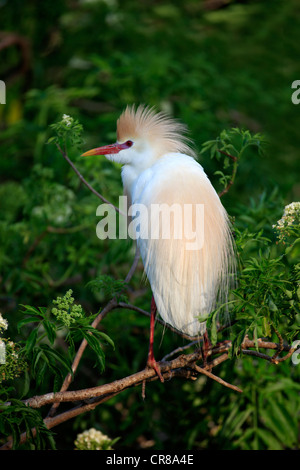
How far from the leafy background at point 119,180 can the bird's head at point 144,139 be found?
1.02 ft

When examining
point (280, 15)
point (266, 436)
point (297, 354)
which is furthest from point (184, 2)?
point (297, 354)

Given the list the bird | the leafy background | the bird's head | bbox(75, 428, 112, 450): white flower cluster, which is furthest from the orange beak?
bbox(75, 428, 112, 450): white flower cluster

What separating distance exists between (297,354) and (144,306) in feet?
3.16

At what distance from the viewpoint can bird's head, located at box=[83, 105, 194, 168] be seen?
177 cm

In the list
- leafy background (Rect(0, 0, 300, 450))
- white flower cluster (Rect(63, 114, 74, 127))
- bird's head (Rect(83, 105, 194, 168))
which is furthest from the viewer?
leafy background (Rect(0, 0, 300, 450))

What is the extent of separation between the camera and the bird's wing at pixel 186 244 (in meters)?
1.53

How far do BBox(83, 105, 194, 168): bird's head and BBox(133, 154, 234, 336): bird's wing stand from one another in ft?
0.60

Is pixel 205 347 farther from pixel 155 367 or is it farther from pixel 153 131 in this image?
pixel 153 131

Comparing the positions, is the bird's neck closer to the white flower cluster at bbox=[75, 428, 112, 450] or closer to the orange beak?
the orange beak

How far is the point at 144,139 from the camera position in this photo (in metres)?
1.78

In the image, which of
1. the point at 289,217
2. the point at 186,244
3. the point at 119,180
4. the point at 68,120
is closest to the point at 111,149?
the point at 68,120

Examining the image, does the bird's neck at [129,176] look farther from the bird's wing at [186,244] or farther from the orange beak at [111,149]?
the bird's wing at [186,244]

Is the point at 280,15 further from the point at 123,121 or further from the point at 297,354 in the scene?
the point at 297,354

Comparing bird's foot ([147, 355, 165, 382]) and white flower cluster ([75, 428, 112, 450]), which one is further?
white flower cluster ([75, 428, 112, 450])
